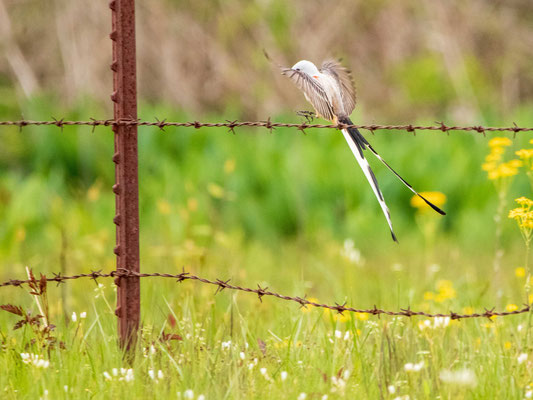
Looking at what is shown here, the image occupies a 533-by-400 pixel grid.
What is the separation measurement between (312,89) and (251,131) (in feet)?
20.7

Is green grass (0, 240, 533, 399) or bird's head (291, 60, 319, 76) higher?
bird's head (291, 60, 319, 76)

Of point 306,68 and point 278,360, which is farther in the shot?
point 278,360

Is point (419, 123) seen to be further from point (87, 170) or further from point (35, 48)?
point (35, 48)

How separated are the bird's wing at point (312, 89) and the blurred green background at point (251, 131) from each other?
7.98ft

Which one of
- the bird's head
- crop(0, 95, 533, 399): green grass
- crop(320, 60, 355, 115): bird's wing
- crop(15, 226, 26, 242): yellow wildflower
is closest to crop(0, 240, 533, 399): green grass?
crop(0, 95, 533, 399): green grass

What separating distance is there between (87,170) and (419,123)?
2.99 meters

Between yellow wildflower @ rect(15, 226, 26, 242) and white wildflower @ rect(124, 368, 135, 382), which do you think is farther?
yellow wildflower @ rect(15, 226, 26, 242)

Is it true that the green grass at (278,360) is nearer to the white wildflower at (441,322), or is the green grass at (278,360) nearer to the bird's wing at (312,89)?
the white wildflower at (441,322)

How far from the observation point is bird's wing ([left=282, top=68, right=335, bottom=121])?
274 cm

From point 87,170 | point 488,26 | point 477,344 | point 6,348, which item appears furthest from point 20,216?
point 488,26

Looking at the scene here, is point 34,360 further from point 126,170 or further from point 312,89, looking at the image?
point 312,89

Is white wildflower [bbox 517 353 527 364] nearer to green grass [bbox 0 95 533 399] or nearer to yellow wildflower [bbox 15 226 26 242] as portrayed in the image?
green grass [bbox 0 95 533 399]

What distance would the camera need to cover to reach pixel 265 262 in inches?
234

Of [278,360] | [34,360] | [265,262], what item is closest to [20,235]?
[265,262]
